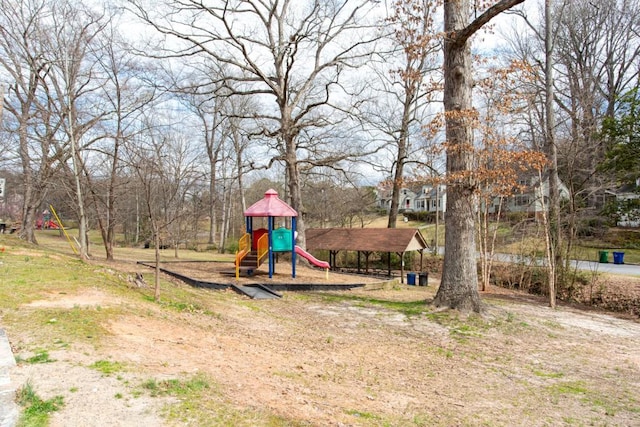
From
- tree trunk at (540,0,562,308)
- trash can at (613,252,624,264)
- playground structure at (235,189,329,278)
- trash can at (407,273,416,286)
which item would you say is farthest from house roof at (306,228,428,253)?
trash can at (613,252,624,264)

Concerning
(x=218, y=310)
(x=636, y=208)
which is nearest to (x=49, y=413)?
(x=218, y=310)

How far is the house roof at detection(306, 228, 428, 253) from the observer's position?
17250 mm

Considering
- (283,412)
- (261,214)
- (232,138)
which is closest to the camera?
(283,412)

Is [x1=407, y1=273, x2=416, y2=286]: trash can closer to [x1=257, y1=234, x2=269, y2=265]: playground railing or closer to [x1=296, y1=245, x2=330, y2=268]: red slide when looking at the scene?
[x1=296, y1=245, x2=330, y2=268]: red slide

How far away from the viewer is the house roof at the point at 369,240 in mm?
17250

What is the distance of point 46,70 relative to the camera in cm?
1580

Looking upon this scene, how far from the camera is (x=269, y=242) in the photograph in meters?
14.2

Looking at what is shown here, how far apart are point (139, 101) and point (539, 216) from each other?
15.4 meters

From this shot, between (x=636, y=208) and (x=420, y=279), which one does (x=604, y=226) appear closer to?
(x=636, y=208)

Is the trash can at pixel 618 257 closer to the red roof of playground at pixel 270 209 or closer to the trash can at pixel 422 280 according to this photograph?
the trash can at pixel 422 280

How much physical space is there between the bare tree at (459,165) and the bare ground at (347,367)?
0.69 meters

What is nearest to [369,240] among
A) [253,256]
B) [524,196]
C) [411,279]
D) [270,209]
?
[411,279]

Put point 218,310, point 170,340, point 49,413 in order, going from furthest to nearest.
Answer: point 218,310 < point 170,340 < point 49,413

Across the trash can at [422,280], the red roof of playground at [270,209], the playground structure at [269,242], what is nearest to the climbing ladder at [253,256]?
the playground structure at [269,242]
